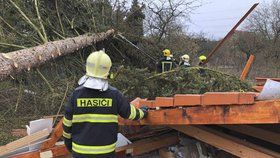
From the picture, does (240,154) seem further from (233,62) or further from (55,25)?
(233,62)

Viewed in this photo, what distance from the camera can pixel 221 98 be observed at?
8.87ft

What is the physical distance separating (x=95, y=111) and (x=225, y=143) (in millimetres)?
1072

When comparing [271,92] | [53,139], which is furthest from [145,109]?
[271,92]

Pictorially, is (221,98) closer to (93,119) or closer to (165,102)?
(165,102)

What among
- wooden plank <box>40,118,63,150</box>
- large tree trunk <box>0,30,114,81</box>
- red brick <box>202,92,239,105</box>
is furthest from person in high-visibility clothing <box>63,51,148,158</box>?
large tree trunk <box>0,30,114,81</box>

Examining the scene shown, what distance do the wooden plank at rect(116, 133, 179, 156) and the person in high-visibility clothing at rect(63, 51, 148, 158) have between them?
828 millimetres

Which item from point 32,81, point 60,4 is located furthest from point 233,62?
point 32,81

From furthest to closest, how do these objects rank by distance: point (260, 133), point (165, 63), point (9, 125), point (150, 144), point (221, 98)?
point (165, 63), point (9, 125), point (150, 144), point (260, 133), point (221, 98)

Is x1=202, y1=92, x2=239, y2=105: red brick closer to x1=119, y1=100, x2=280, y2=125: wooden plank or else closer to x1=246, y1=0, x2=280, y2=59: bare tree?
x1=119, y1=100, x2=280, y2=125: wooden plank

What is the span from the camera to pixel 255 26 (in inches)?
1219

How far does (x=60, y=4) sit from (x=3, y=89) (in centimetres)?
264

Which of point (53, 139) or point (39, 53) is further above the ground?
point (39, 53)

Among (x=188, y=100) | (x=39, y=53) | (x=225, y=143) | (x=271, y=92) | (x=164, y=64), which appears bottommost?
(x=225, y=143)

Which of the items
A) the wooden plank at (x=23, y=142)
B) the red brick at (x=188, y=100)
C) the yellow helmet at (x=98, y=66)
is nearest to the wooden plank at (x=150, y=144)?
the wooden plank at (x=23, y=142)
